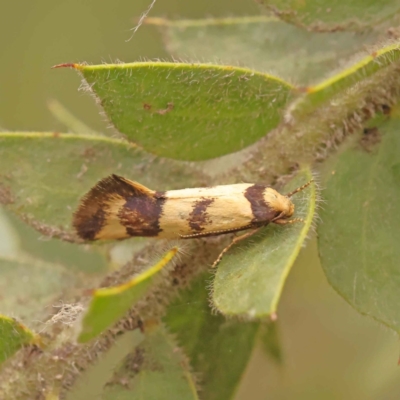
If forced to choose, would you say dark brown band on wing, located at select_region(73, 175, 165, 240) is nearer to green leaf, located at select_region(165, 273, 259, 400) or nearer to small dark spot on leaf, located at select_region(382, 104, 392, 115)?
green leaf, located at select_region(165, 273, 259, 400)

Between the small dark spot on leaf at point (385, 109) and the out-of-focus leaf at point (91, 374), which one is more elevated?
the small dark spot on leaf at point (385, 109)

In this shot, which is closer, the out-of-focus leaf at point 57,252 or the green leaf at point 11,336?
the green leaf at point 11,336

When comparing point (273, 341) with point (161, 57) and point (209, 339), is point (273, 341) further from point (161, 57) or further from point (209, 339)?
point (161, 57)

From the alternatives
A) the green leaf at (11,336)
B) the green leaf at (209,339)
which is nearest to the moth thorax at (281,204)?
the green leaf at (209,339)

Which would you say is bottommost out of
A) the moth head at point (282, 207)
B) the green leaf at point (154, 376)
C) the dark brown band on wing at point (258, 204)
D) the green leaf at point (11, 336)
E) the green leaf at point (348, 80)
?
the green leaf at point (154, 376)

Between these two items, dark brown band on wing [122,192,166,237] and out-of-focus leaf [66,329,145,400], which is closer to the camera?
out-of-focus leaf [66,329,145,400]

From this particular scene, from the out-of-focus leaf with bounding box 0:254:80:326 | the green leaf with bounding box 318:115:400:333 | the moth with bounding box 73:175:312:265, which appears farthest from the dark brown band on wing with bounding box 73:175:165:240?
the green leaf with bounding box 318:115:400:333

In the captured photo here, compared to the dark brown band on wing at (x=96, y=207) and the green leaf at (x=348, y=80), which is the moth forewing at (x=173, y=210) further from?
the green leaf at (x=348, y=80)

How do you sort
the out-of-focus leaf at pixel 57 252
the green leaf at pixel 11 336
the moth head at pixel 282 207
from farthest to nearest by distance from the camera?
the out-of-focus leaf at pixel 57 252 → the moth head at pixel 282 207 → the green leaf at pixel 11 336
